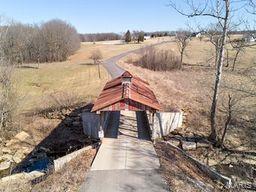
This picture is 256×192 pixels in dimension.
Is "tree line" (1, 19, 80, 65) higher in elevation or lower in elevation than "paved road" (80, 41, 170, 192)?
higher

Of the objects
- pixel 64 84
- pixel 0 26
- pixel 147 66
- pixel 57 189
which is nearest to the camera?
→ pixel 57 189

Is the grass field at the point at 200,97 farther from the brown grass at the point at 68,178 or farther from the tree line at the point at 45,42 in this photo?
the tree line at the point at 45,42

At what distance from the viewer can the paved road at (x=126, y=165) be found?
12625 mm

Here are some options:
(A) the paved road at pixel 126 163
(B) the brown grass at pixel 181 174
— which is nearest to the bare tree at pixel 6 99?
(A) the paved road at pixel 126 163

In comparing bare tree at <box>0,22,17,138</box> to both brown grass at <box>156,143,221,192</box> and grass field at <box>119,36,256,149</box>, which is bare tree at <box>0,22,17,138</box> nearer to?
grass field at <box>119,36,256,149</box>

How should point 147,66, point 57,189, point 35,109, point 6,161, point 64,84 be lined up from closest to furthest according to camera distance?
point 57,189, point 6,161, point 35,109, point 64,84, point 147,66

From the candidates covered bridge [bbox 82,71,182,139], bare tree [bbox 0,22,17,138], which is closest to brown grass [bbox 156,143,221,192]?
covered bridge [bbox 82,71,182,139]

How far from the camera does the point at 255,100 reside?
Answer: 97.9 feet

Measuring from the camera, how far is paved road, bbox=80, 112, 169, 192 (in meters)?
12.6

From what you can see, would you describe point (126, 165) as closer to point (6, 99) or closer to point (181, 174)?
point (181, 174)

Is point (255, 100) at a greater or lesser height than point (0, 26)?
lesser

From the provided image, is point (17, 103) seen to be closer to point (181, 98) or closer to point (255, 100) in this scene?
point (181, 98)

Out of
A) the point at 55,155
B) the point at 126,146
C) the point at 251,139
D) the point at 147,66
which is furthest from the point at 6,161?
the point at 147,66

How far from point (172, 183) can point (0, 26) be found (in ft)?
64.8
